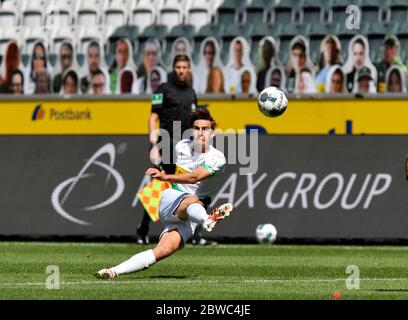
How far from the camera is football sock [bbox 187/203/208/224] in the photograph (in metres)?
10.9

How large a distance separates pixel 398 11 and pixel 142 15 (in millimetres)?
5063

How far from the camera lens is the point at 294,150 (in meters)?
17.0

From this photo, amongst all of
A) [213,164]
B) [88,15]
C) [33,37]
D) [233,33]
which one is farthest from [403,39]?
[213,164]

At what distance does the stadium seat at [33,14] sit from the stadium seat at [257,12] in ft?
14.5

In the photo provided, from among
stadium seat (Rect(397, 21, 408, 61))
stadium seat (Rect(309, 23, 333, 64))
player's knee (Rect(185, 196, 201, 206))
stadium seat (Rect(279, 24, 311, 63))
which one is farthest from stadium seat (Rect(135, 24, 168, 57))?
player's knee (Rect(185, 196, 201, 206))

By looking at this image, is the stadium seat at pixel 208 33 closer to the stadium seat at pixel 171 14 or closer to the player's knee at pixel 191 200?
the stadium seat at pixel 171 14

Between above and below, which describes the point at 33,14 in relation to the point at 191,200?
above

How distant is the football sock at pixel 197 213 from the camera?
10883 millimetres

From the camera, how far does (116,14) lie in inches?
915

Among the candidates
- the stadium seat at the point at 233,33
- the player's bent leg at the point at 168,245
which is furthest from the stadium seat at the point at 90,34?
the player's bent leg at the point at 168,245

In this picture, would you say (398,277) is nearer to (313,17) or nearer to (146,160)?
(146,160)

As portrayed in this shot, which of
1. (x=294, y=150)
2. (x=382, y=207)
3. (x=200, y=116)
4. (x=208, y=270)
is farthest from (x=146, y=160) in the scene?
(x=200, y=116)

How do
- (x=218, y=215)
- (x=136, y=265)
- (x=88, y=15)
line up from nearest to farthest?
1. (x=218, y=215)
2. (x=136, y=265)
3. (x=88, y=15)

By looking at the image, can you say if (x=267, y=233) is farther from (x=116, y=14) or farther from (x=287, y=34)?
(x=116, y=14)
